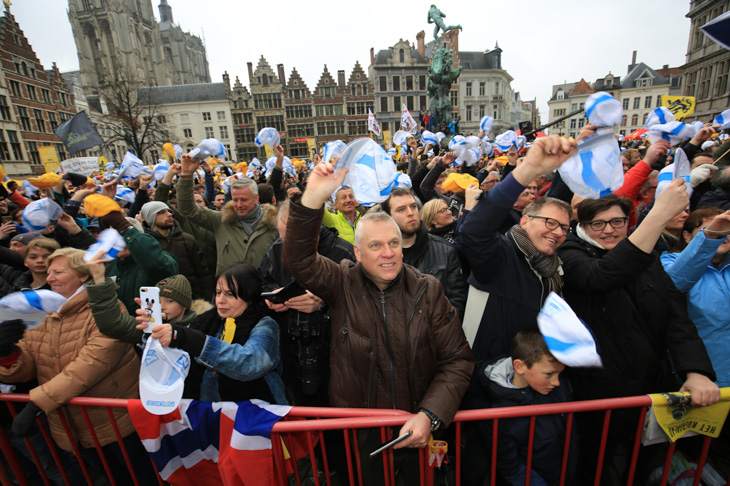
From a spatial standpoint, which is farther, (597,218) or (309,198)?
(597,218)

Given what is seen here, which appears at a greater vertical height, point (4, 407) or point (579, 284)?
point (579, 284)

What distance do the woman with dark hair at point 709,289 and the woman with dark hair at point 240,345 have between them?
2595 mm

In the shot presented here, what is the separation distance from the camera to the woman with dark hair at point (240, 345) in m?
2.02

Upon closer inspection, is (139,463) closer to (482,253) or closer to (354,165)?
→ (354,165)

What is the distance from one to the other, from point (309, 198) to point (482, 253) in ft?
3.28

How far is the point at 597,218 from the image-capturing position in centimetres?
214

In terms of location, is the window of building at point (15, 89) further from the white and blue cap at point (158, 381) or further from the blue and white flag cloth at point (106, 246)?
the white and blue cap at point (158, 381)

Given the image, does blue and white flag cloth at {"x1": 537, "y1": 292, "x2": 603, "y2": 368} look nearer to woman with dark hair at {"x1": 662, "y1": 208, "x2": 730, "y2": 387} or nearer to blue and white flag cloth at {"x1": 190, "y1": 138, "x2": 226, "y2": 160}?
woman with dark hair at {"x1": 662, "y1": 208, "x2": 730, "y2": 387}

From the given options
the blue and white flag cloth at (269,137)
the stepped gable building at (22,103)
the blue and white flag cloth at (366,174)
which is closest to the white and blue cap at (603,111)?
the blue and white flag cloth at (366,174)

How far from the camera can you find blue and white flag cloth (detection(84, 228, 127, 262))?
1.92 m

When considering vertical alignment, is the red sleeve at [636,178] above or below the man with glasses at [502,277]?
above

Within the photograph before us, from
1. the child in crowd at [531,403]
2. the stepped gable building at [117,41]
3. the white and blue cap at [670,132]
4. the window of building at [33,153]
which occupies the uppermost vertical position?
the stepped gable building at [117,41]

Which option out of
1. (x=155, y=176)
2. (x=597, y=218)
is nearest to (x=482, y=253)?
(x=597, y=218)

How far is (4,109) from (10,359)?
3790 centimetres
